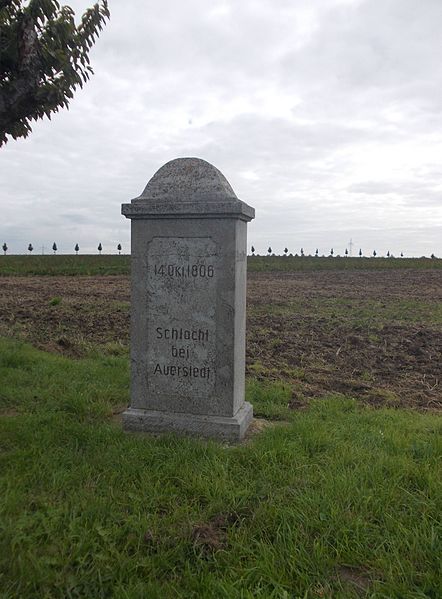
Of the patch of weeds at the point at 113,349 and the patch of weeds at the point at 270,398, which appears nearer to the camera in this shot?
the patch of weeds at the point at 270,398

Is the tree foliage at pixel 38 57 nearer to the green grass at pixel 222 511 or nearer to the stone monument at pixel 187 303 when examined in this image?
the stone monument at pixel 187 303

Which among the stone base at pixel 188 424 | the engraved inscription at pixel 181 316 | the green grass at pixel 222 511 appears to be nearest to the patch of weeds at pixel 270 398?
the green grass at pixel 222 511

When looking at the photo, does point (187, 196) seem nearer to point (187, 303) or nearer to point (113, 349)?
point (187, 303)

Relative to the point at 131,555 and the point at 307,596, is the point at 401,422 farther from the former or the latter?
the point at 131,555

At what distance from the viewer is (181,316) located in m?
3.92

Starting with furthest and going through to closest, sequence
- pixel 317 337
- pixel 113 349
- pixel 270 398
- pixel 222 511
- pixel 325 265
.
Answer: pixel 325 265
pixel 317 337
pixel 113 349
pixel 270 398
pixel 222 511

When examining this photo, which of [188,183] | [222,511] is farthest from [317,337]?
[222,511]

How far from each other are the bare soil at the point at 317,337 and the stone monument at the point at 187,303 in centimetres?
124

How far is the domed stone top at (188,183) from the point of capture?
3762 millimetres

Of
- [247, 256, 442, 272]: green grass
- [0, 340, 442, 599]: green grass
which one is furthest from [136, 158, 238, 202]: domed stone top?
[247, 256, 442, 272]: green grass

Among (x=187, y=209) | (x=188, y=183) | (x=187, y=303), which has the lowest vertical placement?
(x=187, y=303)

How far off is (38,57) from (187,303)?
6.99 feet

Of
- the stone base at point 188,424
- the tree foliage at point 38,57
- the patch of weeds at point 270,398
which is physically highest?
the tree foliage at point 38,57

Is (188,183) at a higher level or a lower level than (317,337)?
higher
